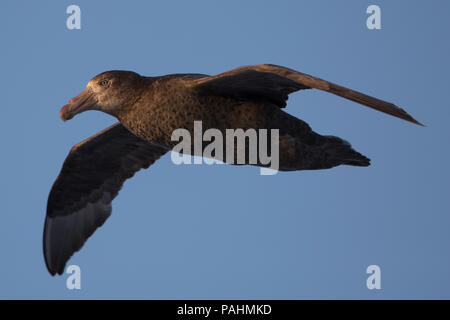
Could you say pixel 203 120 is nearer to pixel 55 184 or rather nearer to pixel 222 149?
pixel 222 149

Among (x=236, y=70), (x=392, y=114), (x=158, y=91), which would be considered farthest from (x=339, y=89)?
(x=158, y=91)

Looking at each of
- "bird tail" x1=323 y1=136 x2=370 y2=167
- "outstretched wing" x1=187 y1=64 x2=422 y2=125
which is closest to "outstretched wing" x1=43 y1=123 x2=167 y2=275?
"outstretched wing" x1=187 y1=64 x2=422 y2=125

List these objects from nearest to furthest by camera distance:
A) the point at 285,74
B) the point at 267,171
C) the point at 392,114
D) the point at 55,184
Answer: the point at 392,114
the point at 285,74
the point at 267,171
the point at 55,184

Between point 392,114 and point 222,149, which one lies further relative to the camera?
point 222,149

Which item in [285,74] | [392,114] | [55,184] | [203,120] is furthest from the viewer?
[55,184]

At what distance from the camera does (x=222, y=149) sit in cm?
540

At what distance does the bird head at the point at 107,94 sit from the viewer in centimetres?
550

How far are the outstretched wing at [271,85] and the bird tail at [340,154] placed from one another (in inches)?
20.7

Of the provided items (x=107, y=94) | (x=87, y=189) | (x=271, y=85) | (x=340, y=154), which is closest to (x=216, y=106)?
(x=271, y=85)

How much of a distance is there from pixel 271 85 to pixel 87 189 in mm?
2536

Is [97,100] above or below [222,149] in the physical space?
above

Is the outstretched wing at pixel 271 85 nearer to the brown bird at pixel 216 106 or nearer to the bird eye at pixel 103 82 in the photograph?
the brown bird at pixel 216 106

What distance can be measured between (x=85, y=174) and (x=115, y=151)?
0.37 metres

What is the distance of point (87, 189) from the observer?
709 cm
